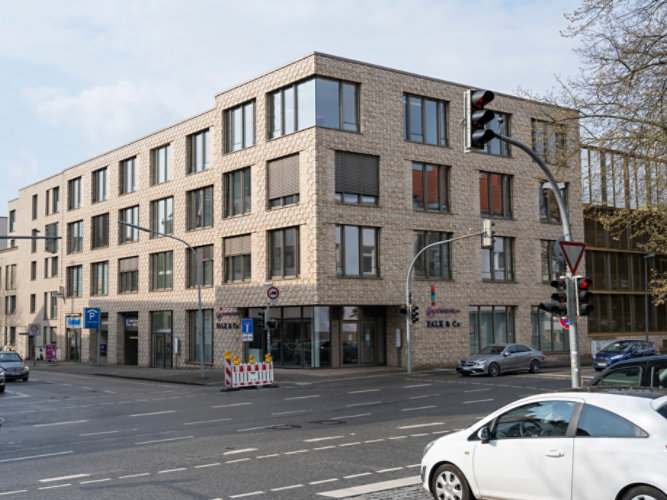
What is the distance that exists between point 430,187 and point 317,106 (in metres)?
7.86

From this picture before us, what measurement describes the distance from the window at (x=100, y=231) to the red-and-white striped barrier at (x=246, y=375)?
27.6m

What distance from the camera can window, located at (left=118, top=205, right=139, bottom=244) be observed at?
49184 mm

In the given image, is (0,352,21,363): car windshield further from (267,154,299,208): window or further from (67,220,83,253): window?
(67,220,83,253): window

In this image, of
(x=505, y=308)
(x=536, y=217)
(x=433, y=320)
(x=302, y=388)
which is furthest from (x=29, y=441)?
(x=536, y=217)

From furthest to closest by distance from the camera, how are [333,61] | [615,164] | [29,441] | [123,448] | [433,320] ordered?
[433,320] → [333,61] → [615,164] → [29,441] → [123,448]

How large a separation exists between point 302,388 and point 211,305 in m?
15.5

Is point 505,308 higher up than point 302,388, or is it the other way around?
point 505,308

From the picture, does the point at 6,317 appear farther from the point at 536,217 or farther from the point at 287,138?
the point at 536,217

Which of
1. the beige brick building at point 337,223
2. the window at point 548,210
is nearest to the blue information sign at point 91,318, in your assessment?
the beige brick building at point 337,223

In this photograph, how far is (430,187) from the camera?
38.8 m

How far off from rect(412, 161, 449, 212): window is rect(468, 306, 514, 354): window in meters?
6.05

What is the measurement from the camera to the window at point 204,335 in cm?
4205

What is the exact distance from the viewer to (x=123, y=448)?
13547 millimetres

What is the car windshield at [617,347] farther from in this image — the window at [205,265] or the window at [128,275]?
the window at [128,275]
